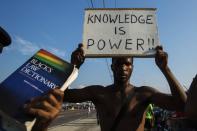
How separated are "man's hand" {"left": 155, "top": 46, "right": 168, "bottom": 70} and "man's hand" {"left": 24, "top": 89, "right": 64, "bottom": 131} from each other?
2.15 meters

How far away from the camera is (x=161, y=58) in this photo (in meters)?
4.18

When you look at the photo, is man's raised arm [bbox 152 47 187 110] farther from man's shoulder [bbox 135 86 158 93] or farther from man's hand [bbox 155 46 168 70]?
man's shoulder [bbox 135 86 158 93]

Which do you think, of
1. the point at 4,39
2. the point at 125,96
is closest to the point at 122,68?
the point at 125,96

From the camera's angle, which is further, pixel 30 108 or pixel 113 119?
pixel 113 119

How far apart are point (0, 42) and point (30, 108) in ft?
2.18

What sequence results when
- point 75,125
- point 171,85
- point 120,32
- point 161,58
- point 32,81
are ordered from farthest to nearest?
1. point 75,125
2. point 120,32
3. point 161,58
4. point 171,85
5. point 32,81

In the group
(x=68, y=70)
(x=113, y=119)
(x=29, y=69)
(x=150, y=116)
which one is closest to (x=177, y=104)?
(x=113, y=119)

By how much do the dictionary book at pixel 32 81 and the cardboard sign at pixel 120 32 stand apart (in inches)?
63.3

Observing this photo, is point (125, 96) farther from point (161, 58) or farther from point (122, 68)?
point (161, 58)

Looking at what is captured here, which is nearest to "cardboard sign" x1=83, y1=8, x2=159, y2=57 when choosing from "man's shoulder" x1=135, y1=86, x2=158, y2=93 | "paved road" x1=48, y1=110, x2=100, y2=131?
"man's shoulder" x1=135, y1=86, x2=158, y2=93

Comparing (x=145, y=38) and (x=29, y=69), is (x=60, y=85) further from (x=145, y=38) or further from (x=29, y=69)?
(x=145, y=38)

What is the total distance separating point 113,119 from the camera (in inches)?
162

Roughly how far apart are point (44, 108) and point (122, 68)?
7.31ft

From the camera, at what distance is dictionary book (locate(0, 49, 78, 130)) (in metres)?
2.14
